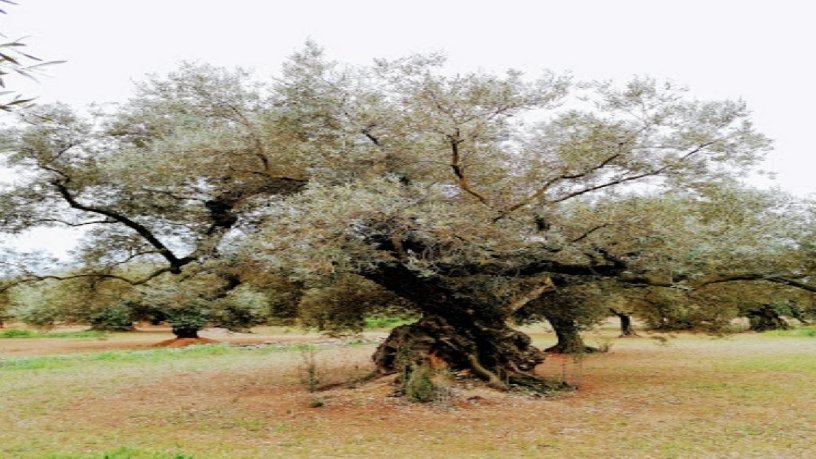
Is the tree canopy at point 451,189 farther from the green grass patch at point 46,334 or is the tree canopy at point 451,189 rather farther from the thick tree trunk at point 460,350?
the green grass patch at point 46,334

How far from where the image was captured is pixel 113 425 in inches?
390

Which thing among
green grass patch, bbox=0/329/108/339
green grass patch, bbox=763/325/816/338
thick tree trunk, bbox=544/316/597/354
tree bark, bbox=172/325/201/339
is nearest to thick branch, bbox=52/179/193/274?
thick tree trunk, bbox=544/316/597/354

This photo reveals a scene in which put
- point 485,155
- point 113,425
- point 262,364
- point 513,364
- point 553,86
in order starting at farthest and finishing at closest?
point 262,364, point 513,364, point 485,155, point 553,86, point 113,425

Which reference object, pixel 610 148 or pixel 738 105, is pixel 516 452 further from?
pixel 738 105

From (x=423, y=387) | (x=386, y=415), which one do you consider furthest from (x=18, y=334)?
(x=386, y=415)

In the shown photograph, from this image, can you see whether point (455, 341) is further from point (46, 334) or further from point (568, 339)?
point (46, 334)

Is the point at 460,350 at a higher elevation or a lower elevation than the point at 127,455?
higher

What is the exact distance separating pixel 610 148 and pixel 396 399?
18.8 feet

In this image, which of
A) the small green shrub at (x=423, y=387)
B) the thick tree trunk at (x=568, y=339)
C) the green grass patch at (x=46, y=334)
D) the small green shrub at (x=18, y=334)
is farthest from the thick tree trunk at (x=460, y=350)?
the small green shrub at (x=18, y=334)

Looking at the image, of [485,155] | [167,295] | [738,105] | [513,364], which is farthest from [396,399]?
[738,105]

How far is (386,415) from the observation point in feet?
35.2

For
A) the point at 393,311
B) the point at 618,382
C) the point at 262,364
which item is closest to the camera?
the point at 618,382

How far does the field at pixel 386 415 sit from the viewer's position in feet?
27.6

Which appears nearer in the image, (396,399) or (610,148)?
(610,148)
